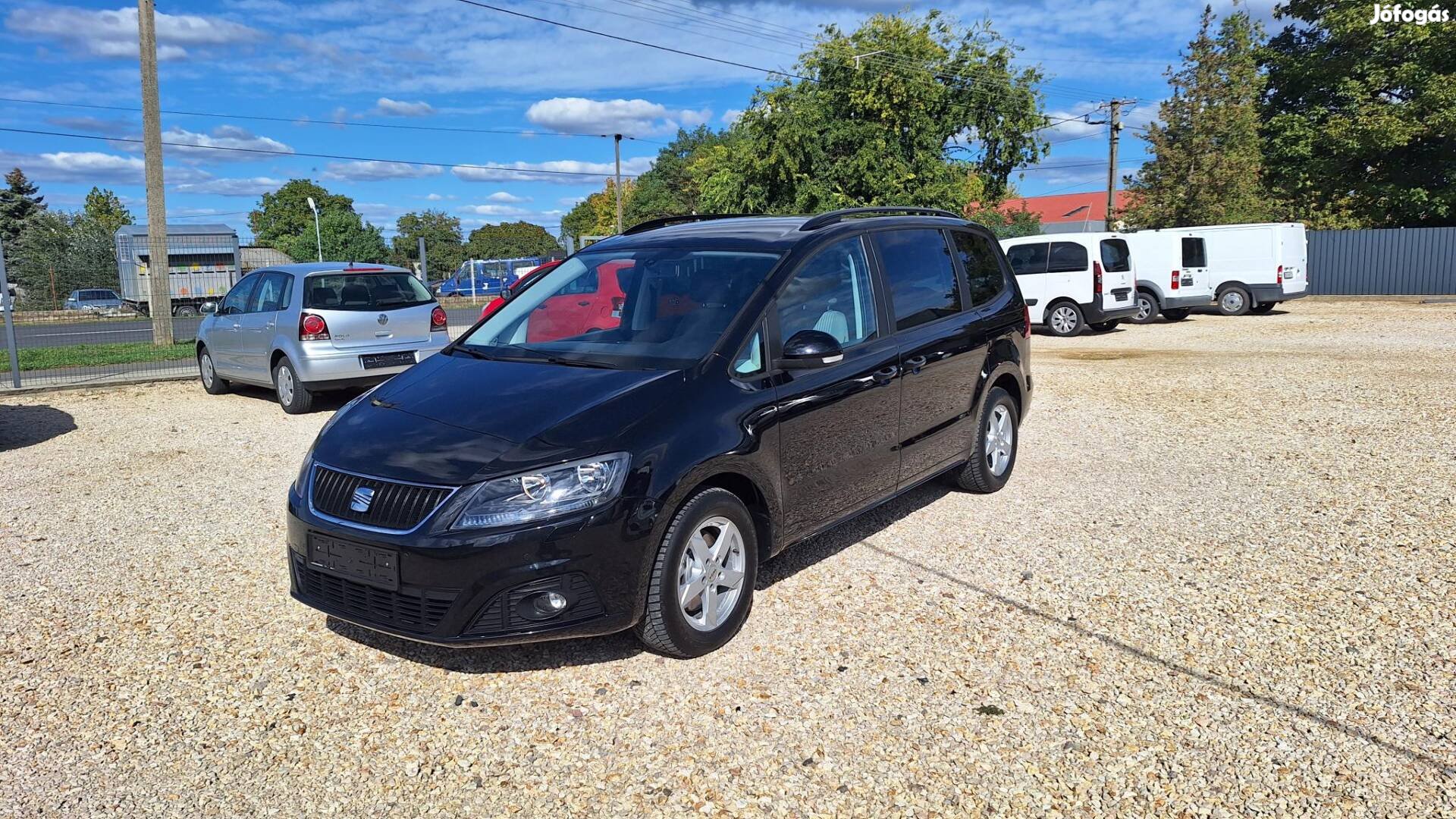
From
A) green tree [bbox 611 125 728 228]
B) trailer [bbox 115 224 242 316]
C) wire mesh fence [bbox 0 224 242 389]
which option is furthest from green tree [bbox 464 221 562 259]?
wire mesh fence [bbox 0 224 242 389]

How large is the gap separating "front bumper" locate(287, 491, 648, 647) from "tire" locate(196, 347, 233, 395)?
30.7ft

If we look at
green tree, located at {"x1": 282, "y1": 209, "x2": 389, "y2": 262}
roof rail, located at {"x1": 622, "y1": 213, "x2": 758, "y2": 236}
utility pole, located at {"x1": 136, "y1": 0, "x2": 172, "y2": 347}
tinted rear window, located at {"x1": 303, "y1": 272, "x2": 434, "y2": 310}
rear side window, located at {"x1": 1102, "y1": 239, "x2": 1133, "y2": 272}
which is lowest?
tinted rear window, located at {"x1": 303, "y1": 272, "x2": 434, "y2": 310}

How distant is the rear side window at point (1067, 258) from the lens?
58.2 feet

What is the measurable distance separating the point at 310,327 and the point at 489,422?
6.69m

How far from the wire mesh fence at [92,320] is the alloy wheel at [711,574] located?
11134 millimetres

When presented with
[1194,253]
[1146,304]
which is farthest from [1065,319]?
[1194,253]

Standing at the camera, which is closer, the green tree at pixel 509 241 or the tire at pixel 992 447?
the tire at pixel 992 447

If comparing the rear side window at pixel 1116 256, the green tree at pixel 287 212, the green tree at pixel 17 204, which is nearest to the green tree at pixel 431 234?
the green tree at pixel 287 212

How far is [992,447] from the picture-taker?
6.23 meters

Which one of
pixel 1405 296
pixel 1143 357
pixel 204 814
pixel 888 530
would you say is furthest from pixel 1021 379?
pixel 1405 296

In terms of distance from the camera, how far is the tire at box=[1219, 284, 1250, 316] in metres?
22.0

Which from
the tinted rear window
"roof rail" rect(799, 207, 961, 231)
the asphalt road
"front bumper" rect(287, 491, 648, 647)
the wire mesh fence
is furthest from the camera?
the asphalt road

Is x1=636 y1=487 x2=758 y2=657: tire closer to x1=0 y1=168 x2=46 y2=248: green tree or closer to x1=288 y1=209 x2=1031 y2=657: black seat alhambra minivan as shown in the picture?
x1=288 y1=209 x2=1031 y2=657: black seat alhambra minivan

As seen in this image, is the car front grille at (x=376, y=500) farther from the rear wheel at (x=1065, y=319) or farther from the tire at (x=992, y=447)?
the rear wheel at (x=1065, y=319)
